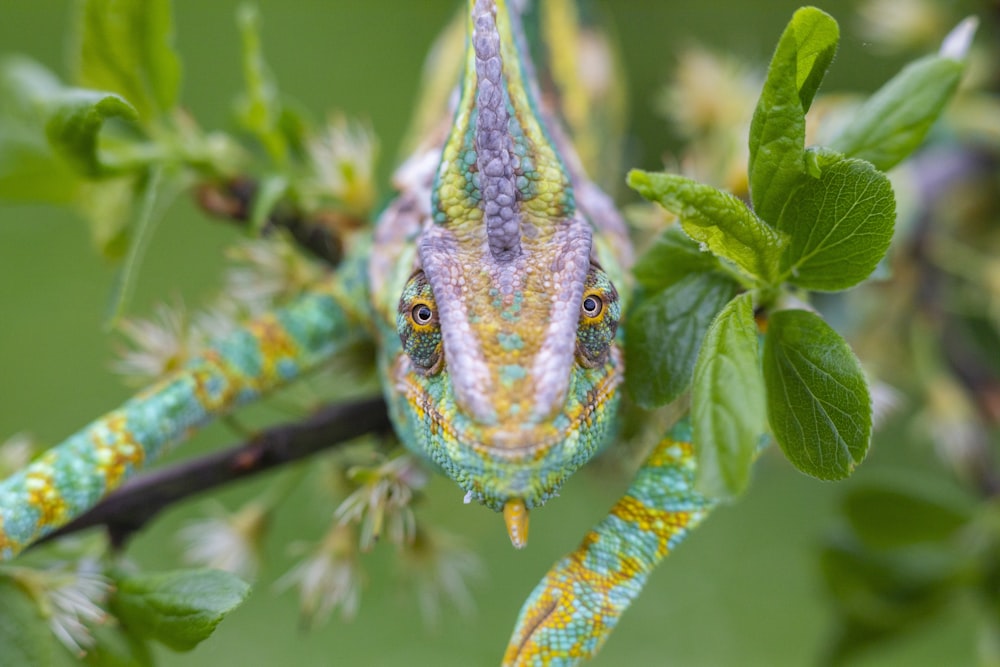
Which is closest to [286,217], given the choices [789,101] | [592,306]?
[592,306]

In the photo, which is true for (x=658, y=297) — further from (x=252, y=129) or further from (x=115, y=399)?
(x=115, y=399)

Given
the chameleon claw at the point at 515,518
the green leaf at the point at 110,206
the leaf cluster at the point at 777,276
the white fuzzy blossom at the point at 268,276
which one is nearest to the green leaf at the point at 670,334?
the leaf cluster at the point at 777,276

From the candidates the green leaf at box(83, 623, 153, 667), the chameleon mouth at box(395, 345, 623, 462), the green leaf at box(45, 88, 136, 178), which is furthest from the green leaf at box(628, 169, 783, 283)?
the green leaf at box(83, 623, 153, 667)

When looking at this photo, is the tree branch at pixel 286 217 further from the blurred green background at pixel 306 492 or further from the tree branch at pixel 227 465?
the blurred green background at pixel 306 492

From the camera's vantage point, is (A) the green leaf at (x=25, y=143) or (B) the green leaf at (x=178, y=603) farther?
(A) the green leaf at (x=25, y=143)

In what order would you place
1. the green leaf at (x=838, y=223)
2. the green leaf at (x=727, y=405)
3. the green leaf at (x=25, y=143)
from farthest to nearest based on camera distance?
the green leaf at (x=25, y=143)
the green leaf at (x=838, y=223)
the green leaf at (x=727, y=405)

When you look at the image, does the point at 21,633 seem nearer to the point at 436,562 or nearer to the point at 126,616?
the point at 126,616

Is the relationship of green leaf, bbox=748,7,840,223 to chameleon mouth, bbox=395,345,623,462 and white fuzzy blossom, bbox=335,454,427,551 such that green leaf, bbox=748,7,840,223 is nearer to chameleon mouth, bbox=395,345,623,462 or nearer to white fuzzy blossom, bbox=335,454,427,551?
chameleon mouth, bbox=395,345,623,462
